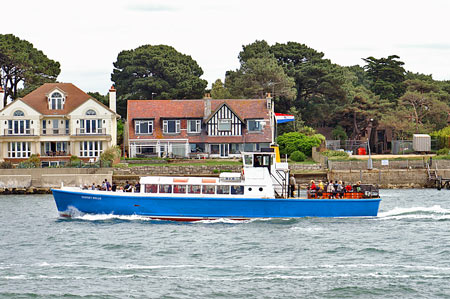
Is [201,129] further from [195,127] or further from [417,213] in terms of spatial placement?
[417,213]

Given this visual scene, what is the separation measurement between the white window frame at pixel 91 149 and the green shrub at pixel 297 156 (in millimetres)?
17676

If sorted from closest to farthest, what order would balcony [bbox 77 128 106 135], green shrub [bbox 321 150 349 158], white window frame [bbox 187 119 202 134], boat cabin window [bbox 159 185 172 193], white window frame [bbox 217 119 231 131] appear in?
boat cabin window [bbox 159 185 172 193]
green shrub [bbox 321 150 349 158]
balcony [bbox 77 128 106 135]
white window frame [bbox 217 119 231 131]
white window frame [bbox 187 119 202 134]

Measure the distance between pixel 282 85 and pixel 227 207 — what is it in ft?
155

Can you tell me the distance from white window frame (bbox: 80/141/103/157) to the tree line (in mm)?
18927

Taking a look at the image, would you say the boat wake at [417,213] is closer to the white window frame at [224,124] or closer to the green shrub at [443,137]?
the green shrub at [443,137]

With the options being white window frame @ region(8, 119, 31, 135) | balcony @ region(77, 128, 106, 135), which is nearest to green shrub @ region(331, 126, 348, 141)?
balcony @ region(77, 128, 106, 135)

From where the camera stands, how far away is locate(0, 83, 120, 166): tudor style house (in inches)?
2803

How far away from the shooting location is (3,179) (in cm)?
6066

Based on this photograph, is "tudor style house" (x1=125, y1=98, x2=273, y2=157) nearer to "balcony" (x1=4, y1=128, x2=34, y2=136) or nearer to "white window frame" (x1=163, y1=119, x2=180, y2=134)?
"white window frame" (x1=163, y1=119, x2=180, y2=134)

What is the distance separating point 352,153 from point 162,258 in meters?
49.8

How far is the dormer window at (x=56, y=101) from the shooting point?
240ft

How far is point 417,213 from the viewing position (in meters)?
42.6

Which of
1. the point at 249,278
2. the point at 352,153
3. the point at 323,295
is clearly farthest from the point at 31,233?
the point at 352,153

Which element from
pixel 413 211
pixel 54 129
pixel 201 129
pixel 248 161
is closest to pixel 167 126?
pixel 201 129
